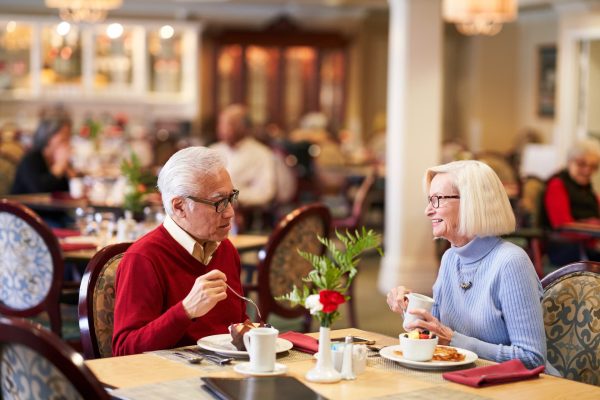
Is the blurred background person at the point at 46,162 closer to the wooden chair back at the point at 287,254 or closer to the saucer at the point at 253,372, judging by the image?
the wooden chair back at the point at 287,254

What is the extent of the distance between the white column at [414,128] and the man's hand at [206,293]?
5.23 meters

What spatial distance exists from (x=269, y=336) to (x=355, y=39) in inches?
546

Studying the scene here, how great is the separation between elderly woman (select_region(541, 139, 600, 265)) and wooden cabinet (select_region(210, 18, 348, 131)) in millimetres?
9228

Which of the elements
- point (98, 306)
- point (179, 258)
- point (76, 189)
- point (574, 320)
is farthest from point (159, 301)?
point (76, 189)

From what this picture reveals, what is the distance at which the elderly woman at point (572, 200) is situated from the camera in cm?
655

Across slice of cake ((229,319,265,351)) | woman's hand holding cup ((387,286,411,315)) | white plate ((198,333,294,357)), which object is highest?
woman's hand holding cup ((387,286,411,315))

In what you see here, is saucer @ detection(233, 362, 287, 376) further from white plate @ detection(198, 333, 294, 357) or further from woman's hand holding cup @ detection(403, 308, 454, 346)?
woman's hand holding cup @ detection(403, 308, 454, 346)

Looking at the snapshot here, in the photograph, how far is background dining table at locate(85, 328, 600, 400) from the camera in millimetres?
2371

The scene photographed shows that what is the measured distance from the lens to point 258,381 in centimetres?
240

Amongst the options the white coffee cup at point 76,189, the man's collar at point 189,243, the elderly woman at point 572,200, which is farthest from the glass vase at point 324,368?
the white coffee cup at point 76,189

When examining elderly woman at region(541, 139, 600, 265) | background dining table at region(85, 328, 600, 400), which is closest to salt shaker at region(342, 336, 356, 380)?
background dining table at region(85, 328, 600, 400)

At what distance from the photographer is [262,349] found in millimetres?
2480

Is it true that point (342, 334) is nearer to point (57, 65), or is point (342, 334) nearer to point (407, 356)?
point (407, 356)

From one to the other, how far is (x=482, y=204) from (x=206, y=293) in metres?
0.81
